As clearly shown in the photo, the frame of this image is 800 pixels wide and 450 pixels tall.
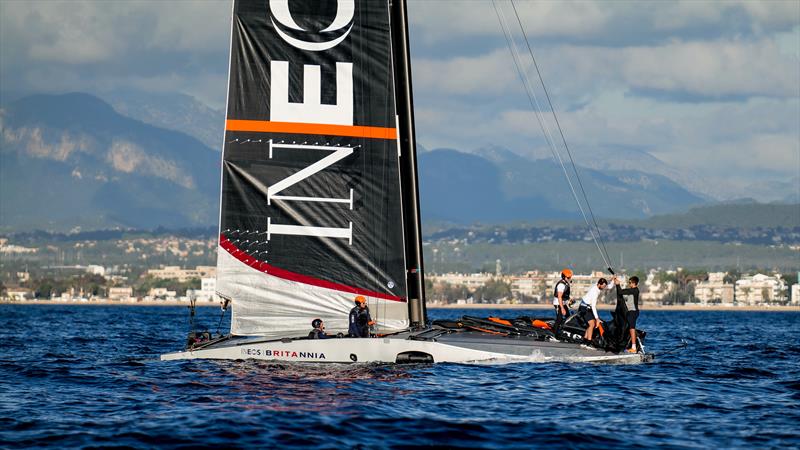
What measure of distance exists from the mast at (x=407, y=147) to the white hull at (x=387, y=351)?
6.76ft

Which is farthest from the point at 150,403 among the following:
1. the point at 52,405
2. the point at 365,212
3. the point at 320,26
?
the point at 320,26

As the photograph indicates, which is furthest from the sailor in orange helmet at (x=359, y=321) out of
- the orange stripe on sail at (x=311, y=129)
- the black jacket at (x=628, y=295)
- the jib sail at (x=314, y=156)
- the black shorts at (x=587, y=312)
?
the black jacket at (x=628, y=295)

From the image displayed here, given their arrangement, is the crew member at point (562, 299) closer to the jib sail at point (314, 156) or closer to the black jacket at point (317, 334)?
the jib sail at point (314, 156)

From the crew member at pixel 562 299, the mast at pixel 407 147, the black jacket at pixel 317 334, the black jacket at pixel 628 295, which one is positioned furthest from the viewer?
the crew member at pixel 562 299

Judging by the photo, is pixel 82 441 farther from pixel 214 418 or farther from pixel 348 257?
pixel 348 257

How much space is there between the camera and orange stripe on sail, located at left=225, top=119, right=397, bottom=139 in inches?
1233

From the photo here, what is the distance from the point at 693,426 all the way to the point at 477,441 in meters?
4.42

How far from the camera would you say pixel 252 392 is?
25641mm

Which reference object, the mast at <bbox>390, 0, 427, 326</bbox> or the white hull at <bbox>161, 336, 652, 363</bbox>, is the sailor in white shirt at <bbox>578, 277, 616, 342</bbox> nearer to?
the white hull at <bbox>161, 336, 652, 363</bbox>

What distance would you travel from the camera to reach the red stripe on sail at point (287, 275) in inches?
1243

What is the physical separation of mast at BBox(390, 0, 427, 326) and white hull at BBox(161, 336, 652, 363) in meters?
2.06

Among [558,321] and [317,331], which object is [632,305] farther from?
[317,331]

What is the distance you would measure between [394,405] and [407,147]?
358 inches

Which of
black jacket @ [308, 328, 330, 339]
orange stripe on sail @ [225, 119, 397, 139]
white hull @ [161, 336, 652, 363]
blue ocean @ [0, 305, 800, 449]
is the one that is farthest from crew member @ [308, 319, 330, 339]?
orange stripe on sail @ [225, 119, 397, 139]
